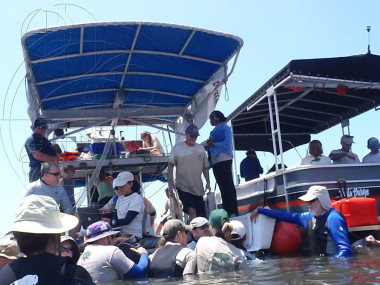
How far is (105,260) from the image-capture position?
19.1ft

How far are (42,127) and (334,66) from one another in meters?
4.80

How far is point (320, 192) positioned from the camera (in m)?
7.45

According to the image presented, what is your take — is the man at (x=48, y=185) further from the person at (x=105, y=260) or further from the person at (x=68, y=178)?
the person at (x=105, y=260)

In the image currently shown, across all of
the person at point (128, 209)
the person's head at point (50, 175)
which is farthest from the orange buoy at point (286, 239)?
the person's head at point (50, 175)

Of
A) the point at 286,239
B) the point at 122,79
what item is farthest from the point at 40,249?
the point at 122,79

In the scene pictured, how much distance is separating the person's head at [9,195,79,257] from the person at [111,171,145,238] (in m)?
4.24

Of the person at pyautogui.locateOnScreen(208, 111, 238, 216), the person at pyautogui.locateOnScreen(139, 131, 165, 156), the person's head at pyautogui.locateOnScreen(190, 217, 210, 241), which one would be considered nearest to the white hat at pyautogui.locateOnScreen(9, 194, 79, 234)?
the person's head at pyautogui.locateOnScreen(190, 217, 210, 241)

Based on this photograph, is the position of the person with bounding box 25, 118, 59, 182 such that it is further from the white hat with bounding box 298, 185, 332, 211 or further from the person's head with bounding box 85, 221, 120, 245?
the white hat with bounding box 298, 185, 332, 211

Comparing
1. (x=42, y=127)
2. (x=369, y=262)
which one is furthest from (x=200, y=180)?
(x=369, y=262)

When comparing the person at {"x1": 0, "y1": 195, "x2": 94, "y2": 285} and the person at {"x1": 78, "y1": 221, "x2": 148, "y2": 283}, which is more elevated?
the person at {"x1": 0, "y1": 195, "x2": 94, "y2": 285}

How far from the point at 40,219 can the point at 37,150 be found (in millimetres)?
5890

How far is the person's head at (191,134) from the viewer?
9.12 m

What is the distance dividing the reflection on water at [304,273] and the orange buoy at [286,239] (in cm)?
113

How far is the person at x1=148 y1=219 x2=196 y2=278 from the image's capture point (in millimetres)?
6188
